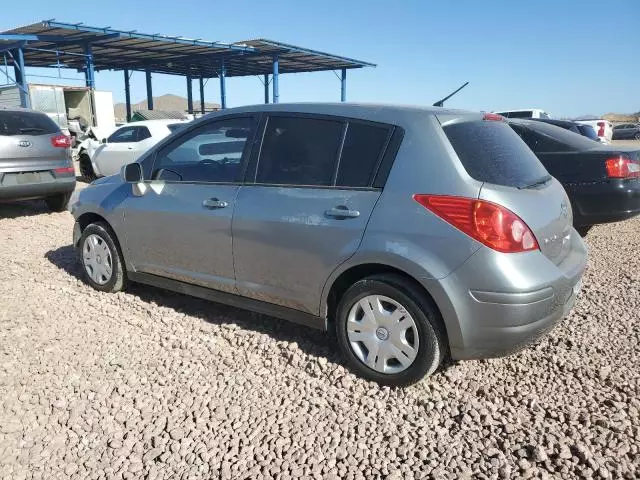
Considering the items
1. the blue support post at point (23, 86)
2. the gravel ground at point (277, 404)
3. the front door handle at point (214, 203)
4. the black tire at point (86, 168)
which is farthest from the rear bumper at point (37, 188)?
the blue support post at point (23, 86)

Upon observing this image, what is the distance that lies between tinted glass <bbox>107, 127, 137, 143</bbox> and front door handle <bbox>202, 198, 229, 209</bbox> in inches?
340

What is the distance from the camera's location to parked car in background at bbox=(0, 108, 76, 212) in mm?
7156

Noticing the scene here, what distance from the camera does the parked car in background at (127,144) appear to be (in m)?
11.2

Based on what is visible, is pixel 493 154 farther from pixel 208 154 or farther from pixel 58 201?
pixel 58 201

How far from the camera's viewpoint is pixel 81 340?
3.75 meters

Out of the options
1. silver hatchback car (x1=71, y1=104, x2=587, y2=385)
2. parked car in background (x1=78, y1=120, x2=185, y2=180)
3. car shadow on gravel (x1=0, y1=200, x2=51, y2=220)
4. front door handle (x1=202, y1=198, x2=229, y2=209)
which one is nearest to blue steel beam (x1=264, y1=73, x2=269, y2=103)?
parked car in background (x1=78, y1=120, x2=185, y2=180)

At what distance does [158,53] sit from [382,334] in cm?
2898

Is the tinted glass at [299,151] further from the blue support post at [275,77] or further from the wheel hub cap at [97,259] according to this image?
the blue support post at [275,77]

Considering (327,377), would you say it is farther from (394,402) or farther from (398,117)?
(398,117)

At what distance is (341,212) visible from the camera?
10.1 feet

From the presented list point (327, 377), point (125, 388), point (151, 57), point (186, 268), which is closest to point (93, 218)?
point (186, 268)

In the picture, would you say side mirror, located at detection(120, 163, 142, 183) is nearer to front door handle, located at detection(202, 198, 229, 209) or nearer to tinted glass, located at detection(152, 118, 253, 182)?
tinted glass, located at detection(152, 118, 253, 182)

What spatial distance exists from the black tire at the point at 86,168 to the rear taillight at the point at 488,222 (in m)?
12.1

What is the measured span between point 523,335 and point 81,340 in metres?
3.01
